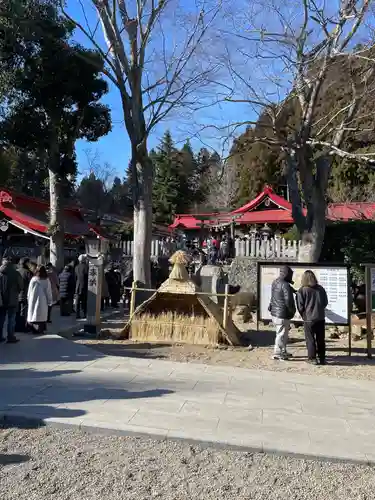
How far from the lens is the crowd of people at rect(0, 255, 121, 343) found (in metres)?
9.88

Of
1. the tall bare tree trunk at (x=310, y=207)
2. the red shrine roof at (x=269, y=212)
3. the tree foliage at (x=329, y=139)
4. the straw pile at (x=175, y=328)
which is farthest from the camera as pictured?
the red shrine roof at (x=269, y=212)

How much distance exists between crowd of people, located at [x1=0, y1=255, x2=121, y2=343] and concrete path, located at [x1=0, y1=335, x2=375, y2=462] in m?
0.92

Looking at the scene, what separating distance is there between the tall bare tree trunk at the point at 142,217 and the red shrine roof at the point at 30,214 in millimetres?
9188

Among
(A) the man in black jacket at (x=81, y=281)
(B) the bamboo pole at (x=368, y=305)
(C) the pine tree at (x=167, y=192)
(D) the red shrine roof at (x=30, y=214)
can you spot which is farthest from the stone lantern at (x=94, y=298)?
(C) the pine tree at (x=167, y=192)

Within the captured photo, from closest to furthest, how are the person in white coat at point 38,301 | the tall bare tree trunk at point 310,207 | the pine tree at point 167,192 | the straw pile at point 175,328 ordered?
the person in white coat at point 38,301
the straw pile at point 175,328
the tall bare tree trunk at point 310,207
the pine tree at point 167,192

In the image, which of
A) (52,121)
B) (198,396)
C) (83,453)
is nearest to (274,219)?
(52,121)

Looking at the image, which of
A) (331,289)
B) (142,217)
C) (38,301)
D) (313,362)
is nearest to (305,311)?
(313,362)

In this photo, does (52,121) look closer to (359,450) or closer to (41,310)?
(41,310)

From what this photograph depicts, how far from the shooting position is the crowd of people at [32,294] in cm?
988

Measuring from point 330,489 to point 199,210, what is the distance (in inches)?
1918

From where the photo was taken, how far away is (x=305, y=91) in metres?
14.0

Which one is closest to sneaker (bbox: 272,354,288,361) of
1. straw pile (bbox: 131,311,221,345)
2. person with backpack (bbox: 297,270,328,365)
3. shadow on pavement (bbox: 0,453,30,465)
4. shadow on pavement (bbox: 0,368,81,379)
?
person with backpack (bbox: 297,270,328,365)

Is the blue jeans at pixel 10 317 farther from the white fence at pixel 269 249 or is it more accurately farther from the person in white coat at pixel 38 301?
the white fence at pixel 269 249

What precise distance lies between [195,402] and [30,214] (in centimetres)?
2069
